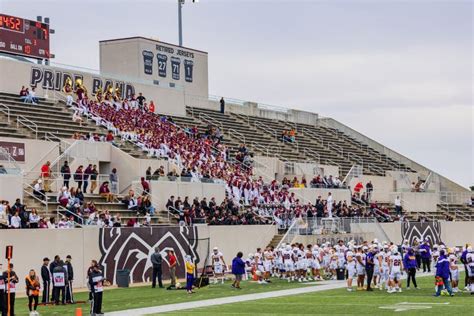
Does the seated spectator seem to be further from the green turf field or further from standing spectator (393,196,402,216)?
standing spectator (393,196,402,216)

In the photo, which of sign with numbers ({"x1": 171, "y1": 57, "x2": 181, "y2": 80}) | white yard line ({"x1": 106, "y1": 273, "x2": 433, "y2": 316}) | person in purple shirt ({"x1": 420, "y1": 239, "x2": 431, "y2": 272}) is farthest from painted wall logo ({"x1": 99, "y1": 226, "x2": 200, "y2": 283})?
sign with numbers ({"x1": 171, "y1": 57, "x2": 181, "y2": 80})

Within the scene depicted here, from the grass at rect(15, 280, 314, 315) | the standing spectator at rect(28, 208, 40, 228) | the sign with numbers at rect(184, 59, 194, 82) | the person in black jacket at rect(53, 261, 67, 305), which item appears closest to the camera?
the grass at rect(15, 280, 314, 315)

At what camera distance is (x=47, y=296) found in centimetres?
2883

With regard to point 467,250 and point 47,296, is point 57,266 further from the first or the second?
point 467,250

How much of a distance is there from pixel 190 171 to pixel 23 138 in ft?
26.3

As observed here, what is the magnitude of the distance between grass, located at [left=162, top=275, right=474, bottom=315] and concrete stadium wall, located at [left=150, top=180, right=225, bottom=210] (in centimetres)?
1210

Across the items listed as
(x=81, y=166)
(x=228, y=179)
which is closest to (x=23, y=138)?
(x=81, y=166)

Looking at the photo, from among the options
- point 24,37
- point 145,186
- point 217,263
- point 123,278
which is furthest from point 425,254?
point 24,37

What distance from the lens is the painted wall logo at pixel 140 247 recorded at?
35219 mm

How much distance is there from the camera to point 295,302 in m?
27.5

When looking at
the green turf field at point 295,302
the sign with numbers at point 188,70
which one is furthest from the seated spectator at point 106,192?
the sign with numbers at point 188,70

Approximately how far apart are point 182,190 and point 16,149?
7.42 metres

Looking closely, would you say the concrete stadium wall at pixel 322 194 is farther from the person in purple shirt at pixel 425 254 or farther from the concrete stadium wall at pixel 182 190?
the person in purple shirt at pixel 425 254

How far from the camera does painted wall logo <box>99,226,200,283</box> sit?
116 ft
